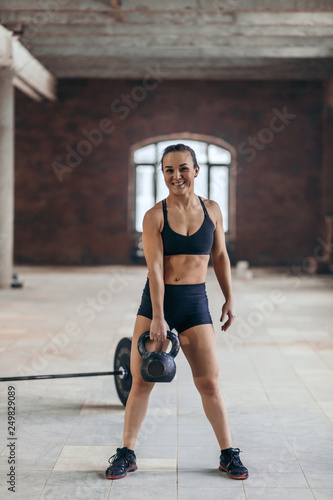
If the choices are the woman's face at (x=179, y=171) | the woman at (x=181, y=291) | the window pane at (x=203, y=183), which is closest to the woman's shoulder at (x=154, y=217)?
the woman at (x=181, y=291)

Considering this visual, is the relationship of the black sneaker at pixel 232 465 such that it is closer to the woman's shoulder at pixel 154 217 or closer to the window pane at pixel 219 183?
the woman's shoulder at pixel 154 217

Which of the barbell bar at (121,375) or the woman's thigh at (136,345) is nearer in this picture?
the woman's thigh at (136,345)

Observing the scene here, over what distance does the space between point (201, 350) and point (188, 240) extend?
0.49m

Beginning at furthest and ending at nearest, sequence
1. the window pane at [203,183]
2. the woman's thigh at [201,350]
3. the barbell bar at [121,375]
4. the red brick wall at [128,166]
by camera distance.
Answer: the window pane at [203,183], the red brick wall at [128,166], the barbell bar at [121,375], the woman's thigh at [201,350]

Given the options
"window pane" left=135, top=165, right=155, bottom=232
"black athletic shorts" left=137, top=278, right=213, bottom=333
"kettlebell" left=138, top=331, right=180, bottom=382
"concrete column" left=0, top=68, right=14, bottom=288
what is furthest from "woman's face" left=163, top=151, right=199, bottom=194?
"window pane" left=135, top=165, right=155, bottom=232

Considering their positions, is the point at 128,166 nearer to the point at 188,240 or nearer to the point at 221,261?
the point at 221,261

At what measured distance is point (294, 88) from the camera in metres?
14.8

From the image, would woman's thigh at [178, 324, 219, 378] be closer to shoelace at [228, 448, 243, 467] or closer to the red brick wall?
shoelace at [228, 448, 243, 467]

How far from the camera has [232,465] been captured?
293 cm

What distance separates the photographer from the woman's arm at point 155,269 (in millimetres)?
2844

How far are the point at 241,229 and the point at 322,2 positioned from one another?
704 cm

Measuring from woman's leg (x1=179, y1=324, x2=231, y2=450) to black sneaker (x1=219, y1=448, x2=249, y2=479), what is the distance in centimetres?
4

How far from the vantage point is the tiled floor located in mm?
2840

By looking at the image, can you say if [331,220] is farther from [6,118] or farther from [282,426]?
[282,426]
